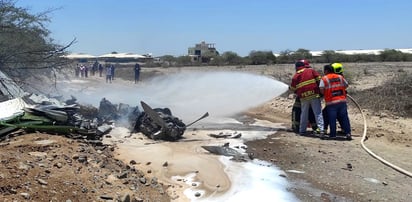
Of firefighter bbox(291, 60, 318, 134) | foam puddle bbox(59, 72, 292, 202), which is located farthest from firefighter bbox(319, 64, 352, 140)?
foam puddle bbox(59, 72, 292, 202)

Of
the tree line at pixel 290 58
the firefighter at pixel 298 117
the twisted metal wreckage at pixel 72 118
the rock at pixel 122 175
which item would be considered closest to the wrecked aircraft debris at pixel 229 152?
the twisted metal wreckage at pixel 72 118

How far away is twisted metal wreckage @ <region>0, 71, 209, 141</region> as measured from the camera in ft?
26.2

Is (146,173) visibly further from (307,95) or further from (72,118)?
(307,95)

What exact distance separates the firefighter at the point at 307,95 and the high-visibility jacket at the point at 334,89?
0.32m

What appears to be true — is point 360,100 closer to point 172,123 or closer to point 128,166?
point 172,123

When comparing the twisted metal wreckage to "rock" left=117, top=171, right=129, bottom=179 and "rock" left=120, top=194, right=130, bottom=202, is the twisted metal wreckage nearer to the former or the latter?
"rock" left=117, top=171, right=129, bottom=179

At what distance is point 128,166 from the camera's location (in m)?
6.71

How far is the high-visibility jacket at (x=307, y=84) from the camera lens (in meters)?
10.1

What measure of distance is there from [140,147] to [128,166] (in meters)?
1.83

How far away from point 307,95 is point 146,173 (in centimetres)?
490

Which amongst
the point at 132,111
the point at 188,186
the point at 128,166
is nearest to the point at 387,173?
the point at 188,186

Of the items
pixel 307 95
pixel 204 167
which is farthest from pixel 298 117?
pixel 204 167

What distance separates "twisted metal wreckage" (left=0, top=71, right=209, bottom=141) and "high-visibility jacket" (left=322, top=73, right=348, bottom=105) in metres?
3.20

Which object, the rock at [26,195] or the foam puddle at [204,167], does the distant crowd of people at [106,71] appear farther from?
the rock at [26,195]
